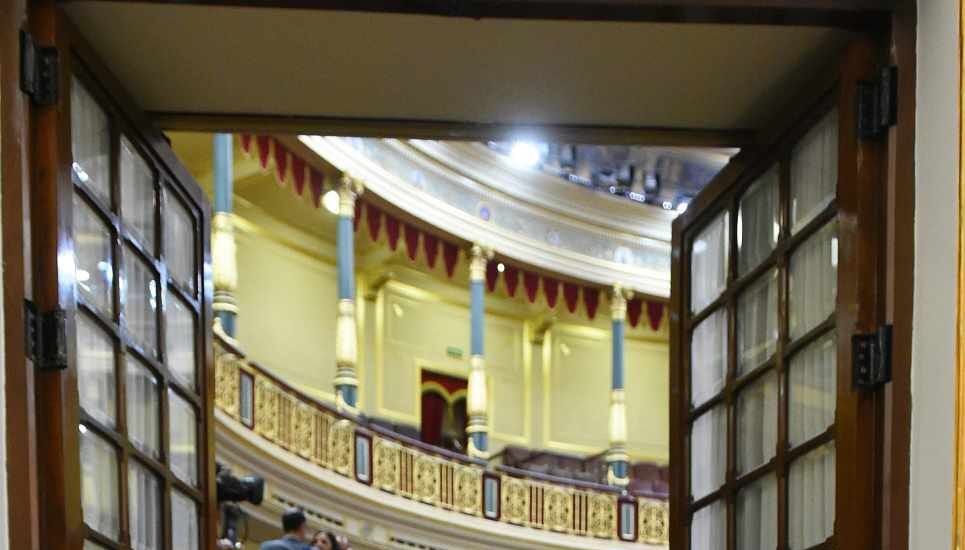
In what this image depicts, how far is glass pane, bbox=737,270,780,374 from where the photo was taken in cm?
268

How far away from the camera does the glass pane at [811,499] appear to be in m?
2.36

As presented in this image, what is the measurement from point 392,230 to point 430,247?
0.60 metres

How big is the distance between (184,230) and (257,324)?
34.4 ft

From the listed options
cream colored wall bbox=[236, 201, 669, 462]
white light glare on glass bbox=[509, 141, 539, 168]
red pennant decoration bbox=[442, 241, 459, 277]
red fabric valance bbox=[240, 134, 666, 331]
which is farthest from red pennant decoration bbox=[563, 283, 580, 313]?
red pennant decoration bbox=[442, 241, 459, 277]

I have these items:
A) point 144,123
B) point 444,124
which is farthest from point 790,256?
point 144,123

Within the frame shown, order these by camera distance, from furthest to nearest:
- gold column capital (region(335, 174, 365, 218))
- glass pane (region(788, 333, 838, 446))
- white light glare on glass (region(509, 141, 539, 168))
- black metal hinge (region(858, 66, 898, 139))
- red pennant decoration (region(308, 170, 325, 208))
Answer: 1. white light glare on glass (region(509, 141, 539, 168))
2. gold column capital (region(335, 174, 365, 218))
3. red pennant decoration (region(308, 170, 325, 208))
4. glass pane (region(788, 333, 838, 446))
5. black metal hinge (region(858, 66, 898, 139))

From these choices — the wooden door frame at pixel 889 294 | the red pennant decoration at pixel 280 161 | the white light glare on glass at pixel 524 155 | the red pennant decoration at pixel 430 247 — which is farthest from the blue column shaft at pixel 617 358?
the wooden door frame at pixel 889 294

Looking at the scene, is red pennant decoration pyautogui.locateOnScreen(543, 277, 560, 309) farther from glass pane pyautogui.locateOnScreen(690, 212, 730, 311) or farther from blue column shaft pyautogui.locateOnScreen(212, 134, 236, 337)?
glass pane pyautogui.locateOnScreen(690, 212, 730, 311)

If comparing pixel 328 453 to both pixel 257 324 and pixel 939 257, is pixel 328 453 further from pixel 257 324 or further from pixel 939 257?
pixel 939 257

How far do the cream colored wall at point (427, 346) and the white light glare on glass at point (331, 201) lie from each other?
73 centimetres

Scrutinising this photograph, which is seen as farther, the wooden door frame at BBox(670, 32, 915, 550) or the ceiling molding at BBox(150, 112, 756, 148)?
the ceiling molding at BBox(150, 112, 756, 148)

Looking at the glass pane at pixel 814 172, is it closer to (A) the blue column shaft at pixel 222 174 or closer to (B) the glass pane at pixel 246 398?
(B) the glass pane at pixel 246 398

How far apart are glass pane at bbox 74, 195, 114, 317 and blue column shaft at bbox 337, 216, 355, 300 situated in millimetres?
10334

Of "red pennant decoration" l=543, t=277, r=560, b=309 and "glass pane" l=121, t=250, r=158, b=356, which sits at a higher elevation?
"red pennant decoration" l=543, t=277, r=560, b=309
